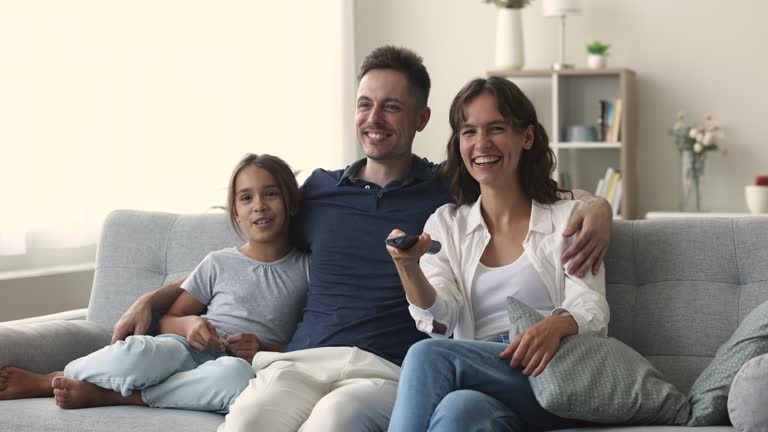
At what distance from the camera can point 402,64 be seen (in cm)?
262

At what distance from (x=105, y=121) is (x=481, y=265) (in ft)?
8.09

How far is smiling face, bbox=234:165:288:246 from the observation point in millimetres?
2592

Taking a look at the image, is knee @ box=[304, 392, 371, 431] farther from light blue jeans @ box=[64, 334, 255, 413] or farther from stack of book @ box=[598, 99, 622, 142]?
stack of book @ box=[598, 99, 622, 142]

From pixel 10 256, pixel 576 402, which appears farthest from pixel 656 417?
pixel 10 256

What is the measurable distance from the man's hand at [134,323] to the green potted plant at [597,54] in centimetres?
327

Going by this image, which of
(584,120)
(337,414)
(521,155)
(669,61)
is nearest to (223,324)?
(337,414)

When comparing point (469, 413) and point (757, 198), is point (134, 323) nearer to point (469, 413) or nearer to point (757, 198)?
point (469, 413)

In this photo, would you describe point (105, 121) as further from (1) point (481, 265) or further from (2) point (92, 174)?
(1) point (481, 265)

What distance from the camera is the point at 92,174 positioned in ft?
13.9

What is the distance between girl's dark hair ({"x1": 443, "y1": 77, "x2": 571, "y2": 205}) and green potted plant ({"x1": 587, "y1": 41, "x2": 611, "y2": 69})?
114 inches

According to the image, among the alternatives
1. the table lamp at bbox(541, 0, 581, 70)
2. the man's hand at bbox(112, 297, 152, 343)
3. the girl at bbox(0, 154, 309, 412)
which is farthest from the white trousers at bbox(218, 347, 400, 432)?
the table lamp at bbox(541, 0, 581, 70)

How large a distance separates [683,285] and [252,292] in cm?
105

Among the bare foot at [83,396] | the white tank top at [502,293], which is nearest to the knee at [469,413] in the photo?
the white tank top at [502,293]

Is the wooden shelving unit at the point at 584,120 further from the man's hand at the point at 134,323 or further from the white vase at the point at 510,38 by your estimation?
the man's hand at the point at 134,323
